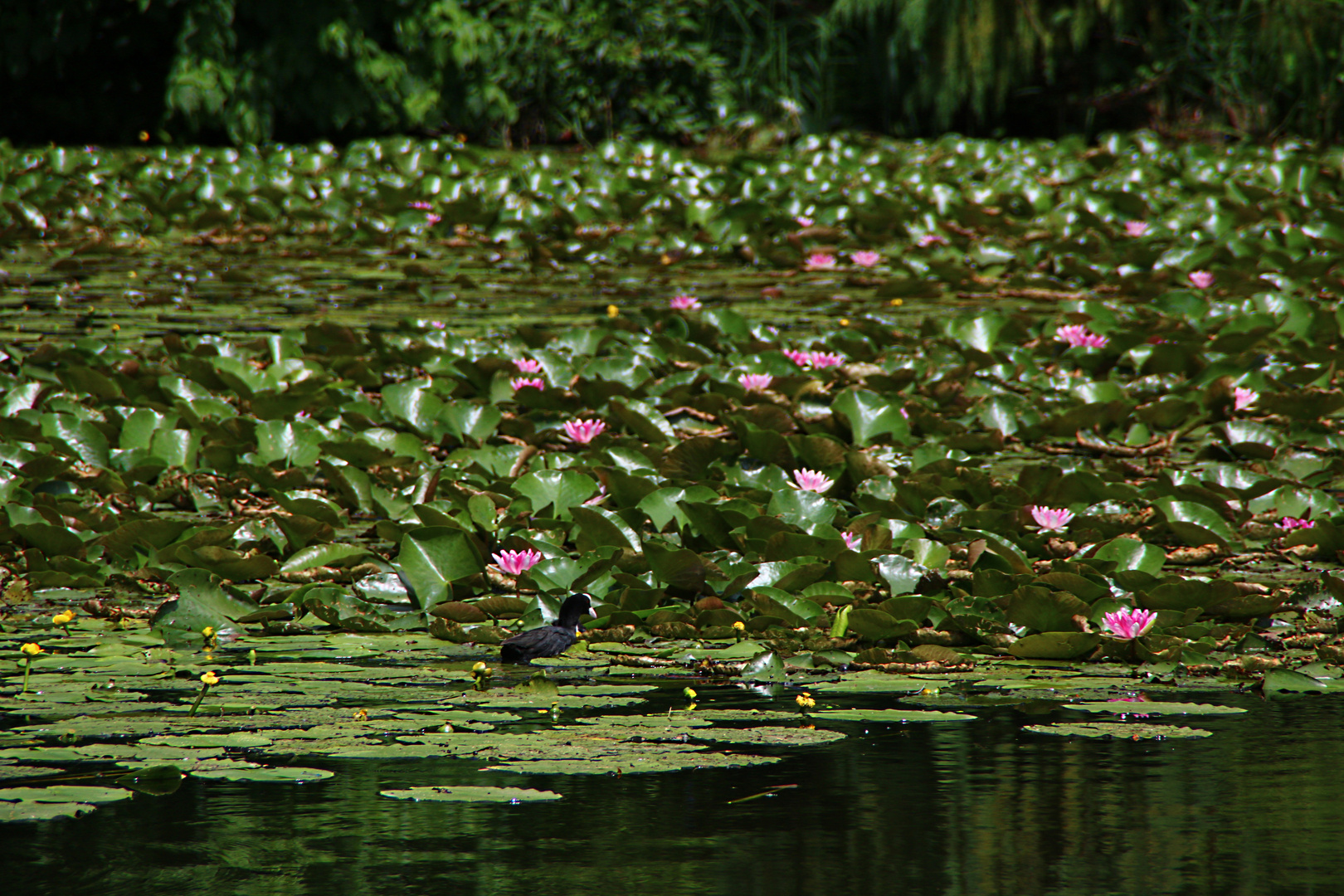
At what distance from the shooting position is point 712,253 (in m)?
6.89

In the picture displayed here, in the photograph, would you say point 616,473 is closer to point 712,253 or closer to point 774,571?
point 774,571

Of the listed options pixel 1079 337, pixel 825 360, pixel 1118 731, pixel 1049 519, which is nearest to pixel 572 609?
pixel 1118 731

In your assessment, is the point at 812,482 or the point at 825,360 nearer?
the point at 812,482

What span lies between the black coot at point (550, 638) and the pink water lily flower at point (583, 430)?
1.19 m

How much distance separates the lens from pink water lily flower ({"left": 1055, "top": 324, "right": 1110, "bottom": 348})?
14.6 feet

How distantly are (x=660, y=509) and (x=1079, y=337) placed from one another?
2171 millimetres

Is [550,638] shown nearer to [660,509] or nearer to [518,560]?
[518,560]

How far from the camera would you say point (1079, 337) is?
14.8ft

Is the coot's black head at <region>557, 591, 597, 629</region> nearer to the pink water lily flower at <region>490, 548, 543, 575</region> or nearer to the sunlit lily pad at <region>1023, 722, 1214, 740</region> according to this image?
the pink water lily flower at <region>490, 548, 543, 575</region>

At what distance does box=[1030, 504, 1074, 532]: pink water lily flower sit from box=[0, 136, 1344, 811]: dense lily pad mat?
0.02 m

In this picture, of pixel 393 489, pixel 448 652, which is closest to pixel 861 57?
pixel 393 489

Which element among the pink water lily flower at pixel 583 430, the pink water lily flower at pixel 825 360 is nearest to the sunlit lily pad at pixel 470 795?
the pink water lily flower at pixel 583 430

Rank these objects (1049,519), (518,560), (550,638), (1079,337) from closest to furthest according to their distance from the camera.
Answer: (550,638) < (518,560) < (1049,519) < (1079,337)

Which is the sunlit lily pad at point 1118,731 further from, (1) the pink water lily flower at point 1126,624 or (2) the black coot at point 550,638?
(2) the black coot at point 550,638
